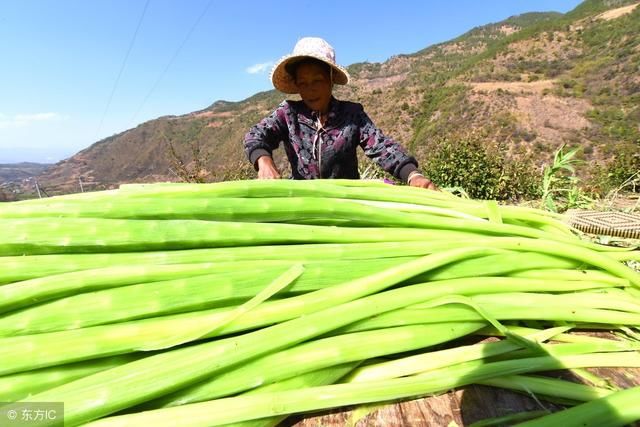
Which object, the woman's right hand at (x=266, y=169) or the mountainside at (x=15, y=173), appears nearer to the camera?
the woman's right hand at (x=266, y=169)

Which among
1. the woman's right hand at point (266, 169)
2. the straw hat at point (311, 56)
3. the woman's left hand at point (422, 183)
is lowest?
the woman's left hand at point (422, 183)

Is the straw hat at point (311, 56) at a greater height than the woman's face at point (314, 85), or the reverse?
the straw hat at point (311, 56)

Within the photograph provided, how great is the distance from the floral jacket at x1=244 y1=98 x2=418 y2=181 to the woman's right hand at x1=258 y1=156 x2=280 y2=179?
0.09 meters

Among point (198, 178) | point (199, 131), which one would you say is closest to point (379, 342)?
point (198, 178)

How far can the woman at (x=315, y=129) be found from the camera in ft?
8.95

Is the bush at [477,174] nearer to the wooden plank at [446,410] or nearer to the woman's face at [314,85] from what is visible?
the woman's face at [314,85]

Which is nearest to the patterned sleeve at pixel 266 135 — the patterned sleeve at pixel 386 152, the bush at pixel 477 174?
the patterned sleeve at pixel 386 152

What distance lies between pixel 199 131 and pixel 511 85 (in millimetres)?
58291

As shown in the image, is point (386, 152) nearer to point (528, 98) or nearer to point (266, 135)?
point (266, 135)

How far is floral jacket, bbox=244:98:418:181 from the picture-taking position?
9.53 ft

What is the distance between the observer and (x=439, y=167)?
1202 centimetres

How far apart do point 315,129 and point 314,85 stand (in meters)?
0.33

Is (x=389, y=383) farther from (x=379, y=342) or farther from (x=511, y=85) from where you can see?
(x=511, y=85)

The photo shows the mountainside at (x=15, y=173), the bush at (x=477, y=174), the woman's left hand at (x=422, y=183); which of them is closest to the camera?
the woman's left hand at (x=422, y=183)
